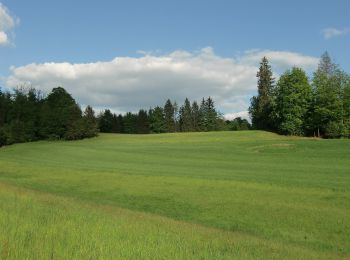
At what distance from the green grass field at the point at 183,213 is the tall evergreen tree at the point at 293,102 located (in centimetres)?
3861

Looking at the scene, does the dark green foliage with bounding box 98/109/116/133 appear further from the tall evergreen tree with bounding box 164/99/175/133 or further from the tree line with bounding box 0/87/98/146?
the tree line with bounding box 0/87/98/146

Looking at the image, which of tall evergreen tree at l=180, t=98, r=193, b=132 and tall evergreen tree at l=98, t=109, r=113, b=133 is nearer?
tall evergreen tree at l=98, t=109, r=113, b=133

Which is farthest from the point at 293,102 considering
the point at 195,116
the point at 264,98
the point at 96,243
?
the point at 195,116

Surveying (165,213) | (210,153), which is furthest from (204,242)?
(210,153)

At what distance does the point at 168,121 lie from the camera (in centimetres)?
15762

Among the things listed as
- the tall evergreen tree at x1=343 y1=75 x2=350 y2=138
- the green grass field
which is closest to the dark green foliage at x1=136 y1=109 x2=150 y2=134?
the tall evergreen tree at x1=343 y1=75 x2=350 y2=138

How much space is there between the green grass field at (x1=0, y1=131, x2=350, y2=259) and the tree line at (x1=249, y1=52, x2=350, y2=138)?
115 feet

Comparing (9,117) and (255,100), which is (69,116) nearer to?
(9,117)

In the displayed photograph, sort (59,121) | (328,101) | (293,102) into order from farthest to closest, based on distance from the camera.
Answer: (59,121) → (293,102) → (328,101)

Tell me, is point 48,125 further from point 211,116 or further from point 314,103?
point 211,116

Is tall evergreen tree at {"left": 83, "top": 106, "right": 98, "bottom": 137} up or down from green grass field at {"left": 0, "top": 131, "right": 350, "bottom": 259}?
up

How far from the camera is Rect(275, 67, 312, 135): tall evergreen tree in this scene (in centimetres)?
8138

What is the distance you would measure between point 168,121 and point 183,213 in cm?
14075

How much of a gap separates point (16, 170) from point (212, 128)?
117015 millimetres
